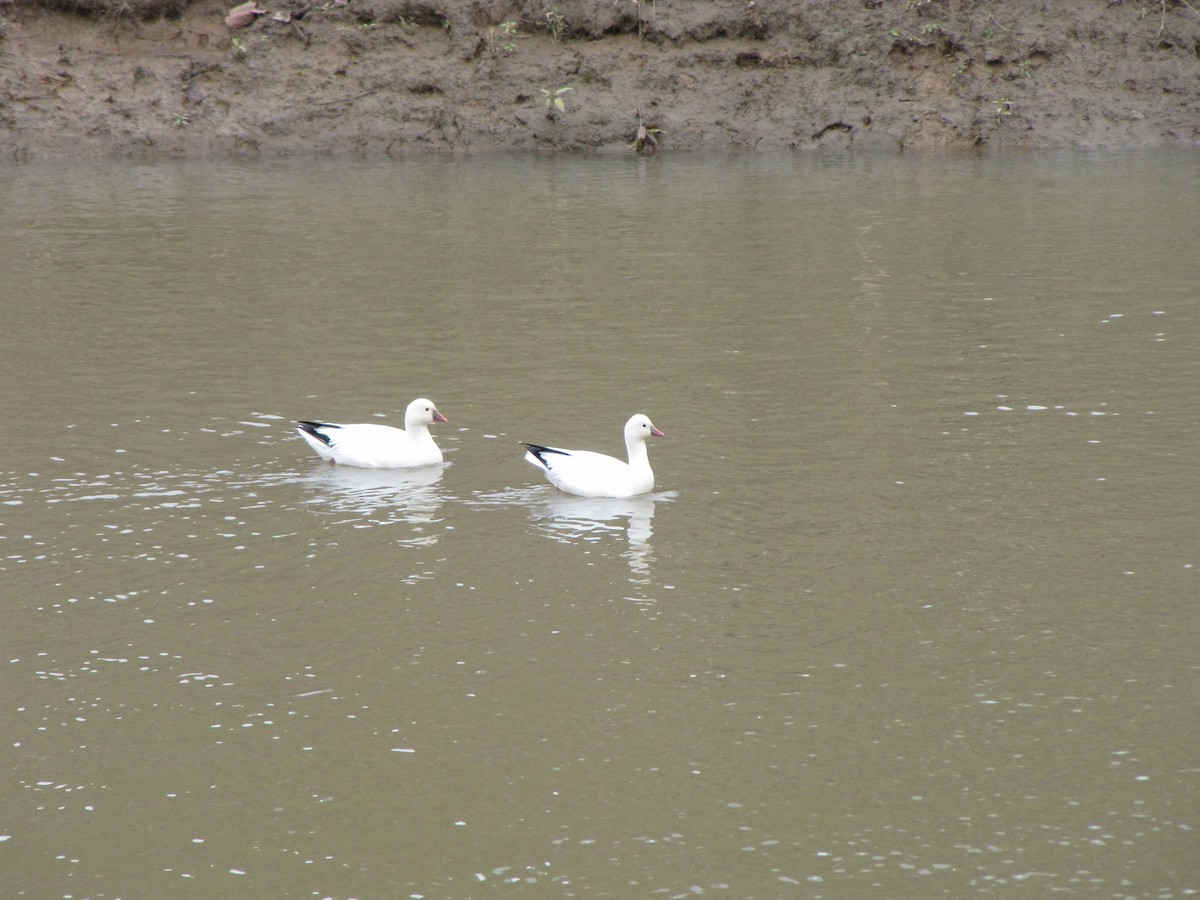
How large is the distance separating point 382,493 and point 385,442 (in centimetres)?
48

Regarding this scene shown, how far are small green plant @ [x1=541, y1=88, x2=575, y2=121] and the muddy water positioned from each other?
1193 cm

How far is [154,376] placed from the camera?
1365cm

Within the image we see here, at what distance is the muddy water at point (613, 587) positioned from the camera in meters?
6.22

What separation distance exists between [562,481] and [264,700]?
3504 mm

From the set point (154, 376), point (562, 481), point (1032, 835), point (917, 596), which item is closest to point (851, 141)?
point (154, 376)

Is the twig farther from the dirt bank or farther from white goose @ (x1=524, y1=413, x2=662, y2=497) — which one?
white goose @ (x1=524, y1=413, x2=662, y2=497)

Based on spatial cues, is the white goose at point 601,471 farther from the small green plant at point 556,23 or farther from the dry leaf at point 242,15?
the dry leaf at point 242,15

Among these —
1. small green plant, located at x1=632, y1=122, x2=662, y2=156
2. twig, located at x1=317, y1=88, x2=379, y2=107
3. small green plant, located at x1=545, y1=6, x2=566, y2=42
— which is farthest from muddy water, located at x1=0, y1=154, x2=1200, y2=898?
small green plant, located at x1=545, y1=6, x2=566, y2=42

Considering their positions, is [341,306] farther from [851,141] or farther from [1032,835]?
[851,141]

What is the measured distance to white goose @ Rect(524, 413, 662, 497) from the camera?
10430mm

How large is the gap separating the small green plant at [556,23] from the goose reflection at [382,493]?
2065 centimetres

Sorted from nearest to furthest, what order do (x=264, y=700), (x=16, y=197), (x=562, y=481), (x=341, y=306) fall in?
(x=264, y=700) < (x=562, y=481) < (x=341, y=306) < (x=16, y=197)

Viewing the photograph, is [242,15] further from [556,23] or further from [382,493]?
[382,493]

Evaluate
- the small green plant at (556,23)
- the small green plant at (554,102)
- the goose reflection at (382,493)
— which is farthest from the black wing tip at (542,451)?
the small green plant at (556,23)
